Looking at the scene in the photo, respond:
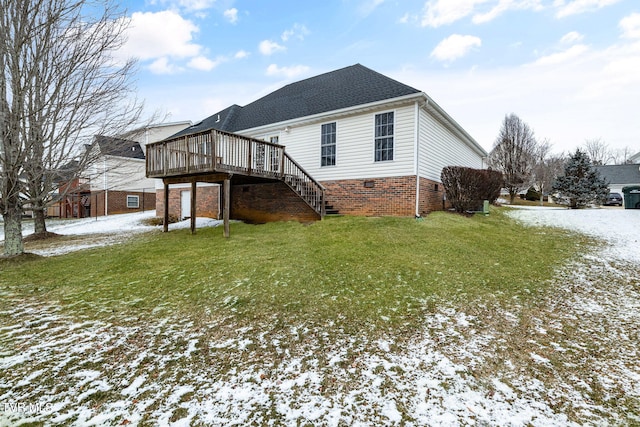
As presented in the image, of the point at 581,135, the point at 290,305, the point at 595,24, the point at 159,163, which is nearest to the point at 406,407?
the point at 290,305

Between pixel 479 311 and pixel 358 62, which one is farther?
pixel 358 62

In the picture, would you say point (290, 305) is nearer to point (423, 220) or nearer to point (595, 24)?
point (423, 220)

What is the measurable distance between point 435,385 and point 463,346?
811 mm

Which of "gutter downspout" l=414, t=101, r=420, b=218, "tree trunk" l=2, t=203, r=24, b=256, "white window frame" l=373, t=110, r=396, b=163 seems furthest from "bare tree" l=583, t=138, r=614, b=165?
"tree trunk" l=2, t=203, r=24, b=256

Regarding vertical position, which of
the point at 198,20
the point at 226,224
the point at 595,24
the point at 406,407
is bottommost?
the point at 406,407

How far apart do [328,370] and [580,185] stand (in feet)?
62.6

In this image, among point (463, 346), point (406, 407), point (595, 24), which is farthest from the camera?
point (595, 24)

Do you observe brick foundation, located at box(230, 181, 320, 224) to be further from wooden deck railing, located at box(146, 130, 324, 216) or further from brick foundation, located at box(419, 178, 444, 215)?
brick foundation, located at box(419, 178, 444, 215)

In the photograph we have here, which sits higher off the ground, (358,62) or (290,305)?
(358,62)

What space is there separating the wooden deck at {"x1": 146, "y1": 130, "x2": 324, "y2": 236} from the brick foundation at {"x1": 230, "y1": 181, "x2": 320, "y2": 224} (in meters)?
0.65

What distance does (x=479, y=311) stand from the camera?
3.90 m

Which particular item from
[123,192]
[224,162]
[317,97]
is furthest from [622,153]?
[123,192]

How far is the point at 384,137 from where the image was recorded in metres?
11.0

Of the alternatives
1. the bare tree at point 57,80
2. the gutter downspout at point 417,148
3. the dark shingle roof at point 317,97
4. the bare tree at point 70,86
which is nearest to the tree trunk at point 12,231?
the bare tree at point 57,80
